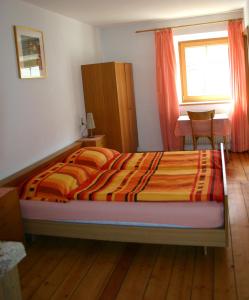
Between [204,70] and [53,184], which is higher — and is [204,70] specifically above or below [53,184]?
above

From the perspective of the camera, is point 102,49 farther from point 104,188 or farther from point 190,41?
point 104,188

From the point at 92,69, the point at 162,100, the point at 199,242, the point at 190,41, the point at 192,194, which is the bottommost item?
the point at 199,242

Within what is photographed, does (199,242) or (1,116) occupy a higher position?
(1,116)

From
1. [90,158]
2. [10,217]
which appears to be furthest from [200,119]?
[10,217]

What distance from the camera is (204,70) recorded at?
6.10 m

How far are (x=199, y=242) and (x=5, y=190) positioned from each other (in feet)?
5.01

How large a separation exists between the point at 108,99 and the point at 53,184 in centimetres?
233

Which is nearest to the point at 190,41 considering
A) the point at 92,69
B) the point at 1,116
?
the point at 92,69

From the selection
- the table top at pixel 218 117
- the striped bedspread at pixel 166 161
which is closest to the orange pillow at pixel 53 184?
the striped bedspread at pixel 166 161

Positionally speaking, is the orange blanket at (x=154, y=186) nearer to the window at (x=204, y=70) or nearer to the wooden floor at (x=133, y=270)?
the wooden floor at (x=133, y=270)

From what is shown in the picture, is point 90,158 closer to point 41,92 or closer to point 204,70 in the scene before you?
point 41,92

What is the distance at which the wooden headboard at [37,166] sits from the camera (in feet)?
10.7

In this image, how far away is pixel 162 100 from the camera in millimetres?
5969

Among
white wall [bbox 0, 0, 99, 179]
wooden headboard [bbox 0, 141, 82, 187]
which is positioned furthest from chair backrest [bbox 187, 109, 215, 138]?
wooden headboard [bbox 0, 141, 82, 187]
